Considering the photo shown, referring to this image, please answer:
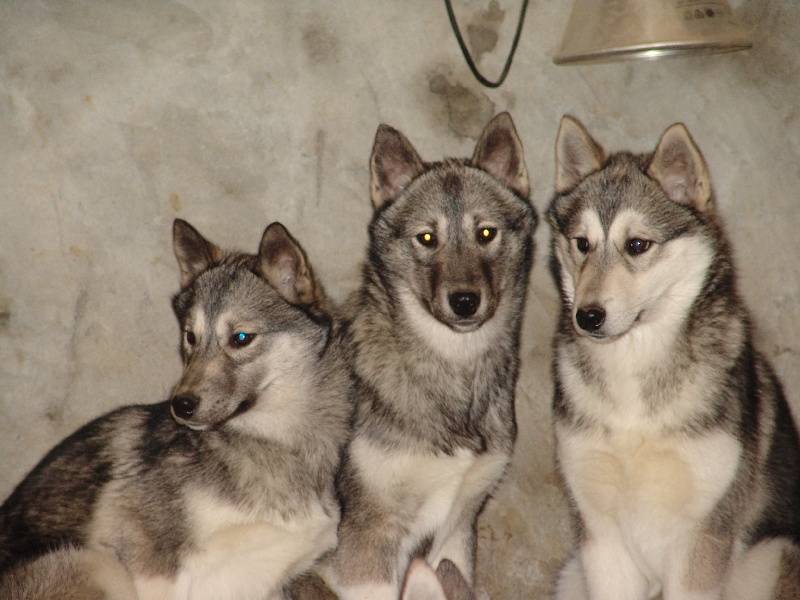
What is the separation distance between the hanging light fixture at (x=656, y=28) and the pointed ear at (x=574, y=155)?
306 mm

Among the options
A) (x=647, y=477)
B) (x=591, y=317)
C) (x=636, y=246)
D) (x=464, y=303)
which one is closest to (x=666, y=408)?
(x=647, y=477)

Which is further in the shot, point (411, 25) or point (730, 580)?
point (411, 25)

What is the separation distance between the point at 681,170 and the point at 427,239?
110 cm

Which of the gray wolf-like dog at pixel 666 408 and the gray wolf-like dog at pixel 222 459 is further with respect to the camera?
the gray wolf-like dog at pixel 222 459

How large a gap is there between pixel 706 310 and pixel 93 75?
3202 mm

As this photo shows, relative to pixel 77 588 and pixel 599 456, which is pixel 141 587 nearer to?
pixel 77 588

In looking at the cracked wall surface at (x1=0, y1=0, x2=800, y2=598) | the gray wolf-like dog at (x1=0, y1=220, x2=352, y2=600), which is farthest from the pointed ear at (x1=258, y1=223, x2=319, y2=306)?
the cracked wall surface at (x1=0, y1=0, x2=800, y2=598)

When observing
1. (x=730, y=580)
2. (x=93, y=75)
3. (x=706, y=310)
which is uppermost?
(x=93, y=75)

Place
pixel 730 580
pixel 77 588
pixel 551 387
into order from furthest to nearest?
pixel 551 387 → pixel 730 580 → pixel 77 588

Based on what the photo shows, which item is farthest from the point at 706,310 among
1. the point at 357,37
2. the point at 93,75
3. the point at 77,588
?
the point at 93,75

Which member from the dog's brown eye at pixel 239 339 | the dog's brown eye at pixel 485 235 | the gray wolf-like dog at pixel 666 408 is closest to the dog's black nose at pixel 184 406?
the dog's brown eye at pixel 239 339

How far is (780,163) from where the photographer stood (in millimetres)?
3965

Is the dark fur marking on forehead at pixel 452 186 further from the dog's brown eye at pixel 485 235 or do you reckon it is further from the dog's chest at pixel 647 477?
the dog's chest at pixel 647 477

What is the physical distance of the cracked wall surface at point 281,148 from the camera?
3.83 meters
